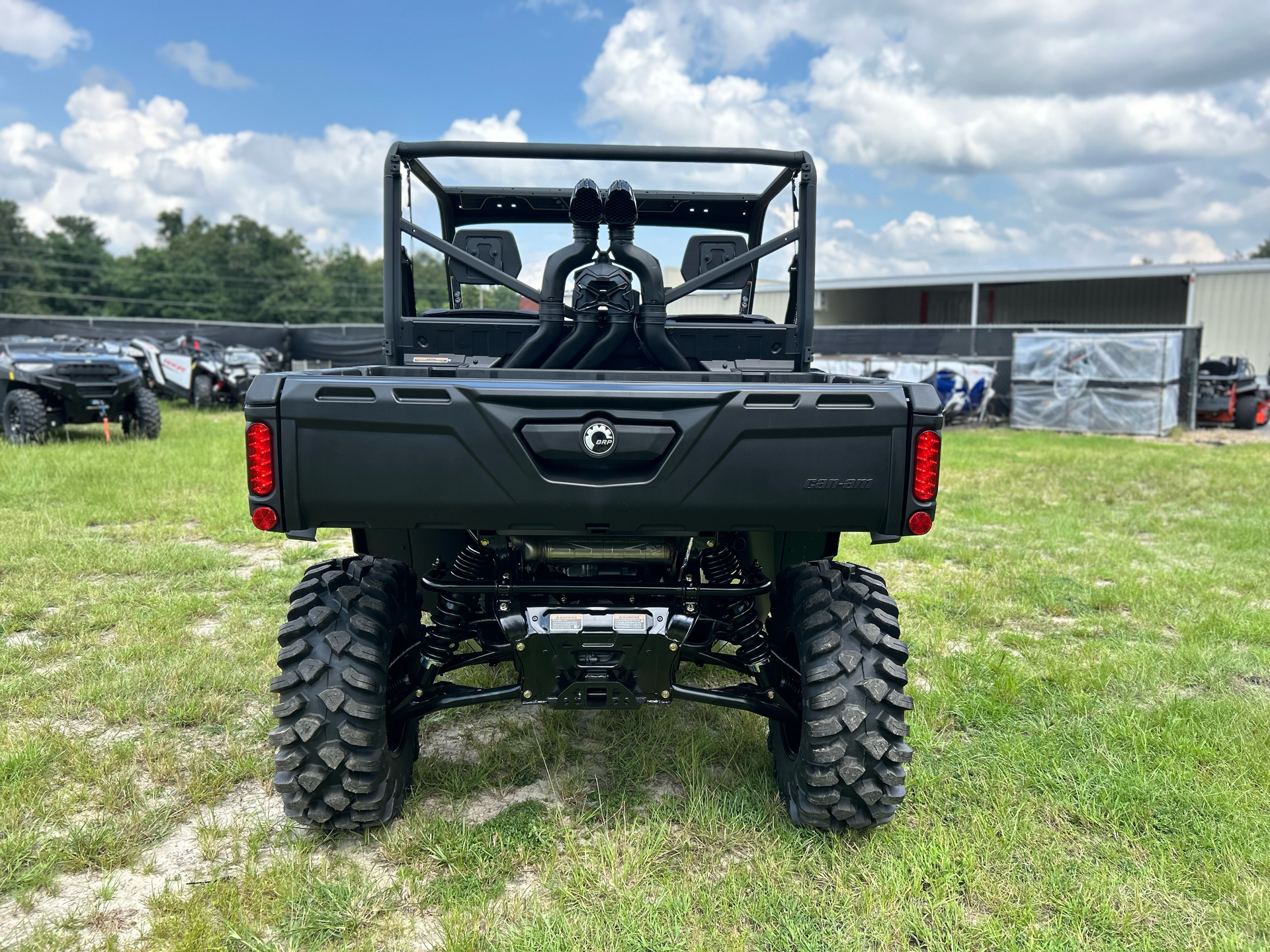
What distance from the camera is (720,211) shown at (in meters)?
4.31

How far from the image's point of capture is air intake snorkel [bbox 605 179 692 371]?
323 centimetres

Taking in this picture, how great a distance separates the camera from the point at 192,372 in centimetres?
1738

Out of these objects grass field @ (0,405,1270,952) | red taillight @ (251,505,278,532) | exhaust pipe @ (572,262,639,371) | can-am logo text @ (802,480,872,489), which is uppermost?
exhaust pipe @ (572,262,639,371)

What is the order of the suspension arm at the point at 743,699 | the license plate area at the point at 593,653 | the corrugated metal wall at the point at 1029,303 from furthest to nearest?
the corrugated metal wall at the point at 1029,303 < the suspension arm at the point at 743,699 < the license plate area at the point at 593,653

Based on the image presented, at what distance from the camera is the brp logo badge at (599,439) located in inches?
91.9

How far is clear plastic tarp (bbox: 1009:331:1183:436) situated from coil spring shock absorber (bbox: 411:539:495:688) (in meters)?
14.9

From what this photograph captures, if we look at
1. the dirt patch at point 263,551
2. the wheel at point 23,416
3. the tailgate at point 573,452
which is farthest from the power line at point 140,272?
the tailgate at point 573,452

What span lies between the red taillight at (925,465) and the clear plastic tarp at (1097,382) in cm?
1468

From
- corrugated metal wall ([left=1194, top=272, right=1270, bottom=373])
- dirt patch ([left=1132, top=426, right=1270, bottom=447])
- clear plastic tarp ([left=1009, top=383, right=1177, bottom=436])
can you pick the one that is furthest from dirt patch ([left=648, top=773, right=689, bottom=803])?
corrugated metal wall ([left=1194, top=272, right=1270, bottom=373])

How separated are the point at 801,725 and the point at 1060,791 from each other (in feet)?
3.27

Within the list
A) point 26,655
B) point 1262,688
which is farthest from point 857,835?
point 26,655

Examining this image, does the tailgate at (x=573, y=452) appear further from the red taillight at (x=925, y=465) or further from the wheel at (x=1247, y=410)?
the wheel at (x=1247, y=410)

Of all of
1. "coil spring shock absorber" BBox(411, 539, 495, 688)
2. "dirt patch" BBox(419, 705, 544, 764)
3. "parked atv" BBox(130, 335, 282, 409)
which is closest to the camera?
"coil spring shock absorber" BBox(411, 539, 495, 688)

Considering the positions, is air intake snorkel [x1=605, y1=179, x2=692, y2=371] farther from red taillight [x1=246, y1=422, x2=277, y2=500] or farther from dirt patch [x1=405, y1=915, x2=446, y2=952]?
dirt patch [x1=405, y1=915, x2=446, y2=952]
